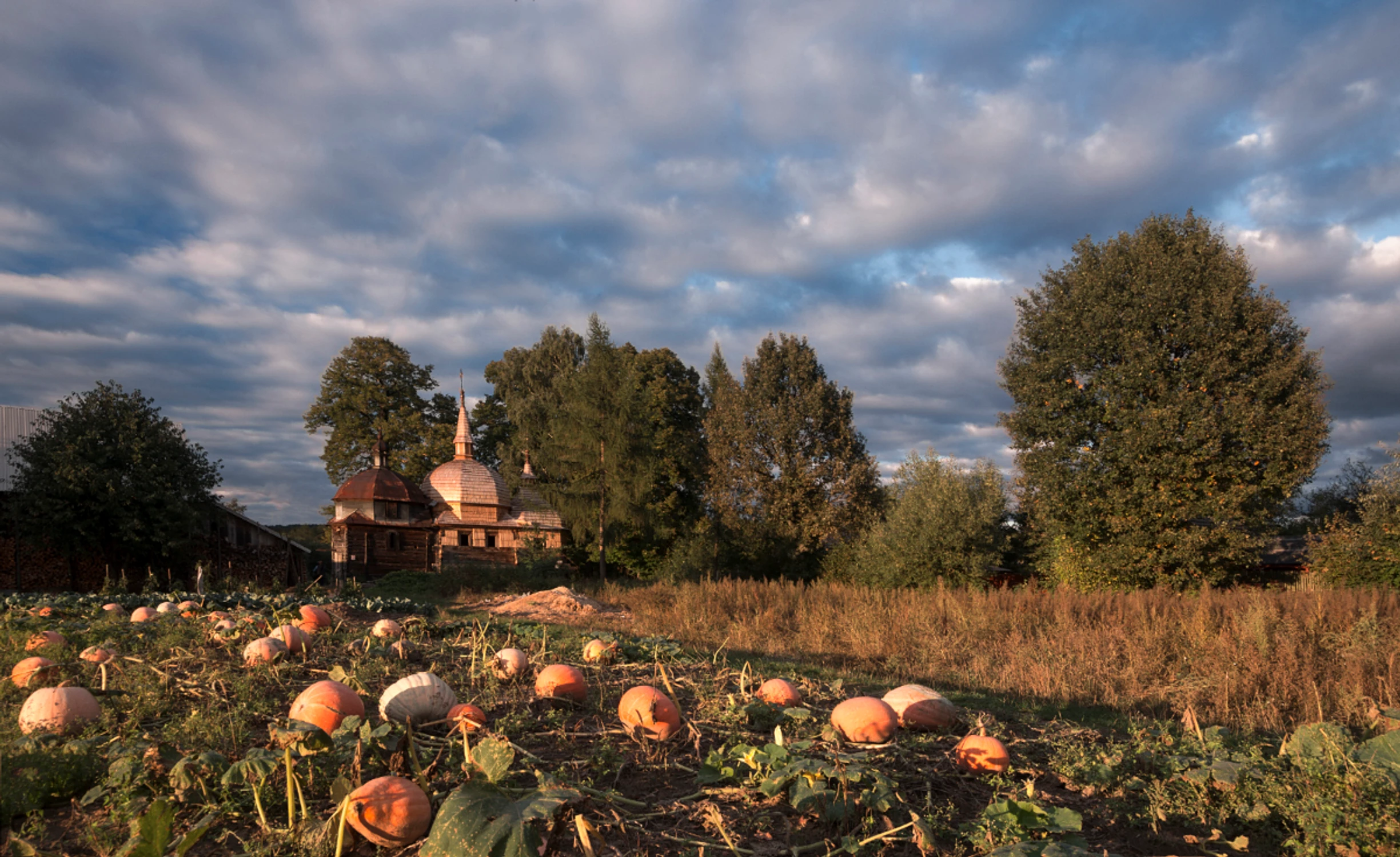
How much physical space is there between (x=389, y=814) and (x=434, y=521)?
30288 mm

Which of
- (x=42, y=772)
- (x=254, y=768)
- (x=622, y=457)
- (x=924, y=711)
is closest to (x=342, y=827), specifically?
(x=254, y=768)

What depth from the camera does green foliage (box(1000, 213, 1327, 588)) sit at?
15617mm

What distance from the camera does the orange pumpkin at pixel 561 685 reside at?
11.1ft

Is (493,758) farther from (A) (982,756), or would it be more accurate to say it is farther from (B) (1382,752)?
(B) (1382,752)

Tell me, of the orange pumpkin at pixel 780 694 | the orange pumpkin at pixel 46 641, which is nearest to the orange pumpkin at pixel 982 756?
the orange pumpkin at pixel 780 694

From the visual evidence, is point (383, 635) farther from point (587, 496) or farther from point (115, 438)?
point (115, 438)

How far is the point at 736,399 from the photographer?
28062mm

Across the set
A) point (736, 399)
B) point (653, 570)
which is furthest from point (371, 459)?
point (736, 399)

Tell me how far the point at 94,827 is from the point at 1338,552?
20802 mm

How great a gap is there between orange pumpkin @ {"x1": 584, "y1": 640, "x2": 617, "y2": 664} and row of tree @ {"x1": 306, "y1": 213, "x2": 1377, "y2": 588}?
583 inches

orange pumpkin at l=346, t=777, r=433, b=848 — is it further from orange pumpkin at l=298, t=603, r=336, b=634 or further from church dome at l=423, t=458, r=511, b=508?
church dome at l=423, t=458, r=511, b=508

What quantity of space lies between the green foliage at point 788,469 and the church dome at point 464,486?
9.64m

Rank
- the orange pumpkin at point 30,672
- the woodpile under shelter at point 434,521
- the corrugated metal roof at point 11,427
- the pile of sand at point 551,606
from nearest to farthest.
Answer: the orange pumpkin at point 30,672
the pile of sand at point 551,606
the corrugated metal roof at point 11,427
the woodpile under shelter at point 434,521

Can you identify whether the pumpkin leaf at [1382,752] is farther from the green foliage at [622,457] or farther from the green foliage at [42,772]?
the green foliage at [622,457]
